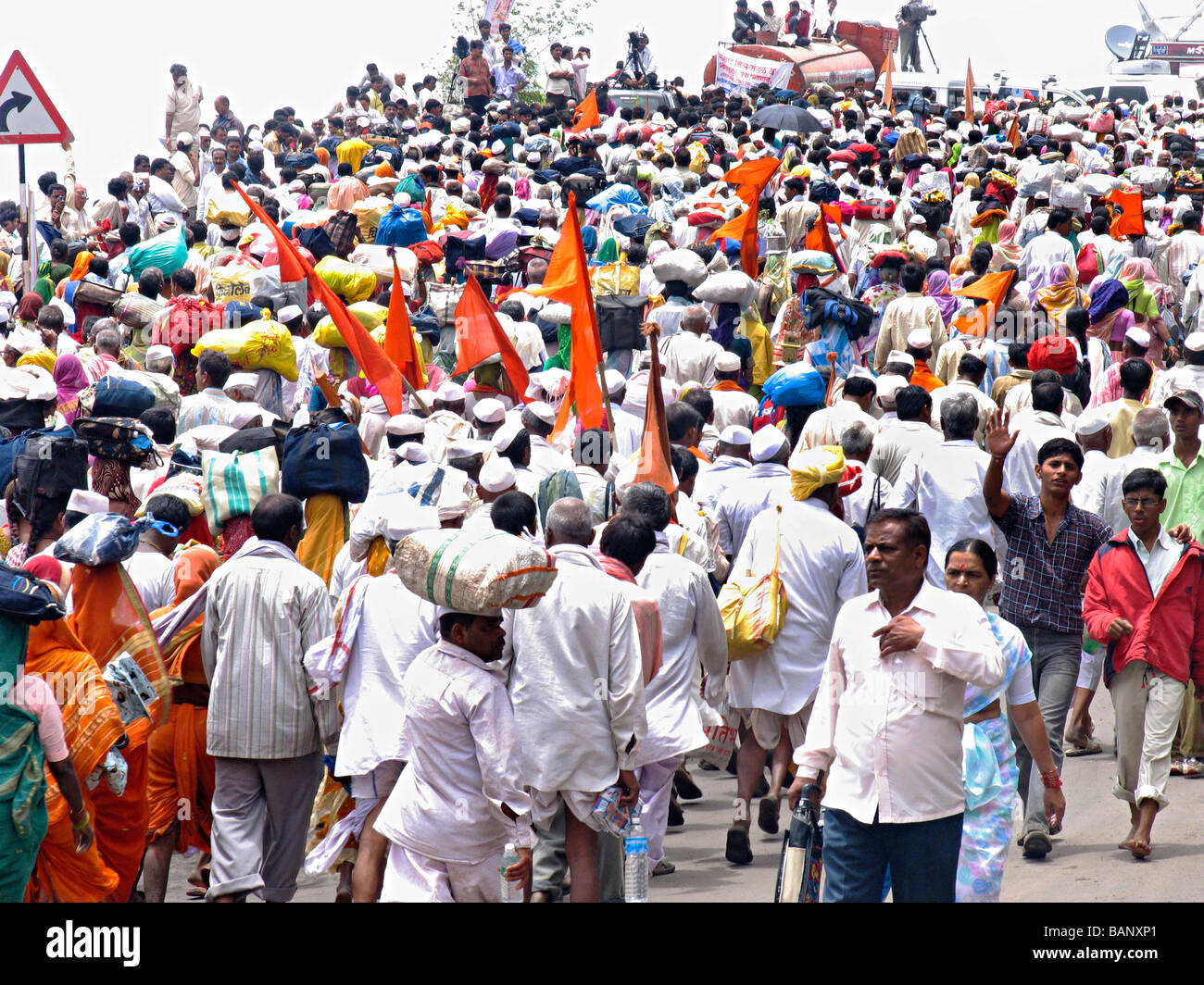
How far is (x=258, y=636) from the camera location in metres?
6.05

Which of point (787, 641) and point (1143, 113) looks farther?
point (1143, 113)

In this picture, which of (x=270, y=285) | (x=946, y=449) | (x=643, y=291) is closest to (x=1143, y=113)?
(x=643, y=291)

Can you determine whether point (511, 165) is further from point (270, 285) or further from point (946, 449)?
point (946, 449)

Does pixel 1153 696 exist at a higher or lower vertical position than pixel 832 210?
lower

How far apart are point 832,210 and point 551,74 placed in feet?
50.5

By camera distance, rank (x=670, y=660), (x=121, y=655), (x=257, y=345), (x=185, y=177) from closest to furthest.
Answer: (x=121, y=655)
(x=670, y=660)
(x=257, y=345)
(x=185, y=177)

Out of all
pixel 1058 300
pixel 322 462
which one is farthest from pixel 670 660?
pixel 1058 300

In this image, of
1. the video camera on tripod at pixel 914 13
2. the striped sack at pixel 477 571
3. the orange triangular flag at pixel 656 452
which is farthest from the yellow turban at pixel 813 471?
the video camera on tripod at pixel 914 13

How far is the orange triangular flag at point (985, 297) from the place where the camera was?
1219 centimetres

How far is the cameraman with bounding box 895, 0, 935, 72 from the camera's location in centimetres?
4806

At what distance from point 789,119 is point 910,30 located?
80.0 feet

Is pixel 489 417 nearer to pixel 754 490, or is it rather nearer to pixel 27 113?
pixel 754 490

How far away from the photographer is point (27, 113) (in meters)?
10.6

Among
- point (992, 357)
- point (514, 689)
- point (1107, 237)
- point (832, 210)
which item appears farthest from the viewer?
point (832, 210)
